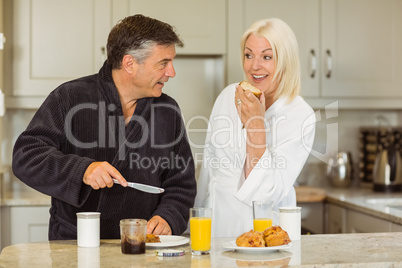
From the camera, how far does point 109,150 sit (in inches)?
83.6

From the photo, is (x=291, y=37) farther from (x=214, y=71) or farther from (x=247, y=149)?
(x=214, y=71)

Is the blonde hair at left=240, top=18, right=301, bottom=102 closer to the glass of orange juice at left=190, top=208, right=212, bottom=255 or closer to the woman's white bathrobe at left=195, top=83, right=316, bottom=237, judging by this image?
the woman's white bathrobe at left=195, top=83, right=316, bottom=237

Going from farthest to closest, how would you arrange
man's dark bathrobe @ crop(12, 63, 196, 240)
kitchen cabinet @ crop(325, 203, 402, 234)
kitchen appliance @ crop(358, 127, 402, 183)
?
kitchen appliance @ crop(358, 127, 402, 183) → kitchen cabinet @ crop(325, 203, 402, 234) → man's dark bathrobe @ crop(12, 63, 196, 240)

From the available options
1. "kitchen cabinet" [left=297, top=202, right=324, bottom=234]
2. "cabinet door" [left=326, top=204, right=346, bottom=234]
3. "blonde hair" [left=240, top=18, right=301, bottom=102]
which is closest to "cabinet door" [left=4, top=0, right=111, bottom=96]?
"blonde hair" [left=240, top=18, right=301, bottom=102]

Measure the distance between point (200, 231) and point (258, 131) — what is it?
2.29 feet

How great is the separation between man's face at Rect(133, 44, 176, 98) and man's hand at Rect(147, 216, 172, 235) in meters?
0.47

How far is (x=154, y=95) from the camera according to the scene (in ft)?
7.22

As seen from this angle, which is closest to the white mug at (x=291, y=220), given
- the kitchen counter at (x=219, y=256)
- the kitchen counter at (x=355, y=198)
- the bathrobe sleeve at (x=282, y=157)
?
the kitchen counter at (x=219, y=256)

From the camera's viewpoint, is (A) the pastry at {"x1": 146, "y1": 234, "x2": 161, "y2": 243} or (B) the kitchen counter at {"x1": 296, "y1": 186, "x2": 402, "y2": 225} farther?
(B) the kitchen counter at {"x1": 296, "y1": 186, "x2": 402, "y2": 225}

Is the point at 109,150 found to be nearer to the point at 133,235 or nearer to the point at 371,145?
the point at 133,235

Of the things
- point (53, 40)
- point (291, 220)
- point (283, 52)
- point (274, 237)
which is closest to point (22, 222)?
point (53, 40)

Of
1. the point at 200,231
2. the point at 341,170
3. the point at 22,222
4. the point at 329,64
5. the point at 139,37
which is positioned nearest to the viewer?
the point at 200,231

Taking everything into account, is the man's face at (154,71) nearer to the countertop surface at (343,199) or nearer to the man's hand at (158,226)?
the man's hand at (158,226)

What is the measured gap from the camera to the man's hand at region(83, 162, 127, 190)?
1782 mm
